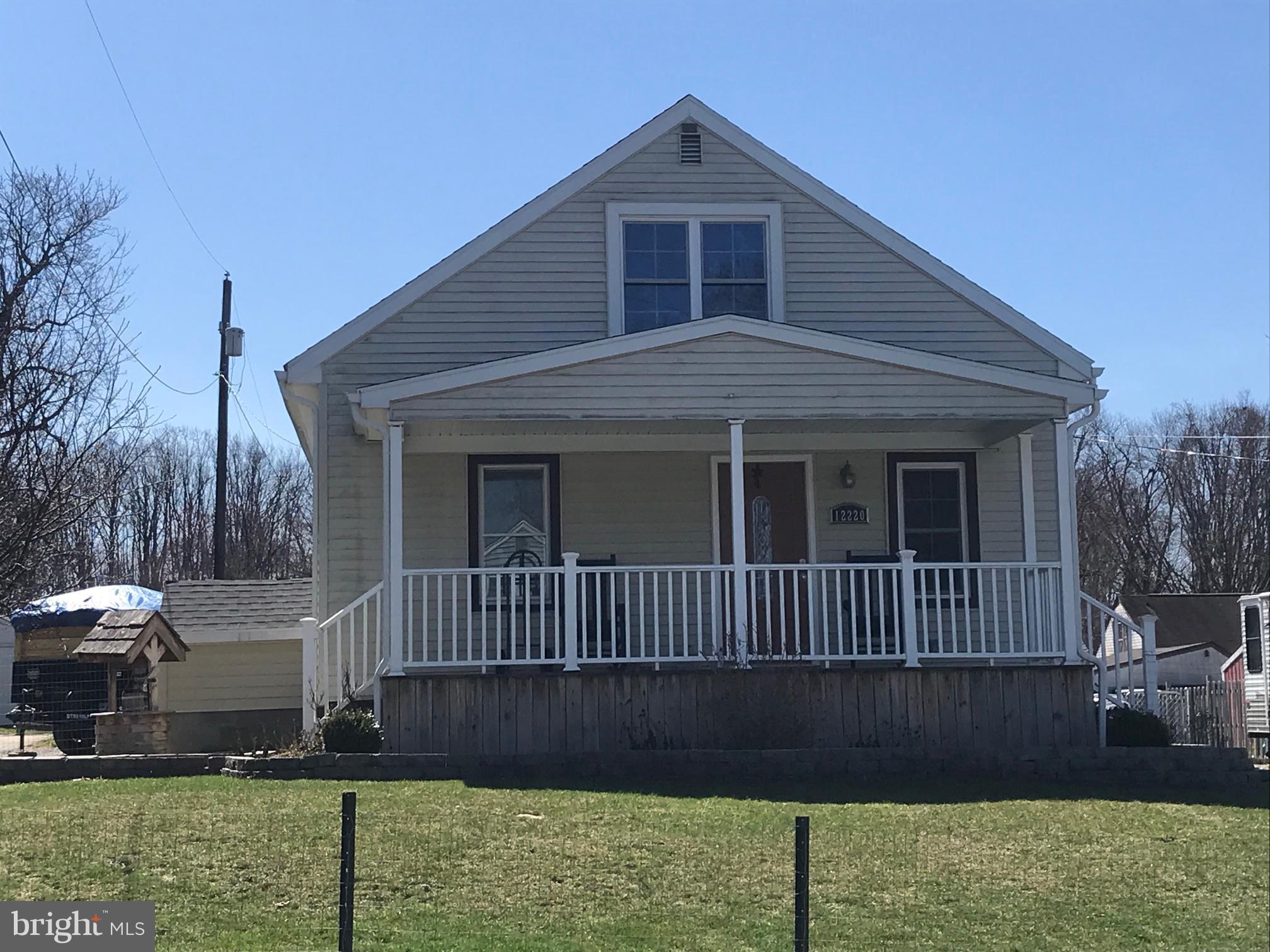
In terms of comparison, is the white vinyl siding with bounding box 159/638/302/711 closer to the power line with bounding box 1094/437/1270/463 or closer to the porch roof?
the porch roof

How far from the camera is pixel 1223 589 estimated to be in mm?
47125

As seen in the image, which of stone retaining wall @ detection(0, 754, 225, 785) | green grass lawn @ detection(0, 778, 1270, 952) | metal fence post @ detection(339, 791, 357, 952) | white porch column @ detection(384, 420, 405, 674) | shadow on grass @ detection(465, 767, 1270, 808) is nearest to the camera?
metal fence post @ detection(339, 791, 357, 952)

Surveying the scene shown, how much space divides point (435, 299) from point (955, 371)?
5412 millimetres

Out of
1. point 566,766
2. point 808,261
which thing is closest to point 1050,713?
point 566,766

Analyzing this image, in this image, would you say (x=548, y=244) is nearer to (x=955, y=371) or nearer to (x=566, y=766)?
(x=955, y=371)

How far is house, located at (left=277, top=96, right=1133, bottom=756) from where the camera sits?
40.7 feet

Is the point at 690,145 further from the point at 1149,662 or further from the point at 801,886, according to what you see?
the point at 801,886

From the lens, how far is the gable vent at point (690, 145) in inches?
606

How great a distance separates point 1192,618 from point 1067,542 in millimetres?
24222

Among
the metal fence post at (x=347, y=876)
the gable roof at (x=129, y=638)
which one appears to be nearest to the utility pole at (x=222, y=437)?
the gable roof at (x=129, y=638)

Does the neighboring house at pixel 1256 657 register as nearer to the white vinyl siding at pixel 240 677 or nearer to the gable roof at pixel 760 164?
the gable roof at pixel 760 164

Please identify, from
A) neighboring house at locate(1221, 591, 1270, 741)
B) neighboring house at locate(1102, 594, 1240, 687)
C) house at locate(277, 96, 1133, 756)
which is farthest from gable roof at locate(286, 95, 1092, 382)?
neighboring house at locate(1102, 594, 1240, 687)

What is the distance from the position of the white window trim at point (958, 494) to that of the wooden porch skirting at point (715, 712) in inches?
115

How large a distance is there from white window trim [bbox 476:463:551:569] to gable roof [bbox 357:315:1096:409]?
2262 mm
